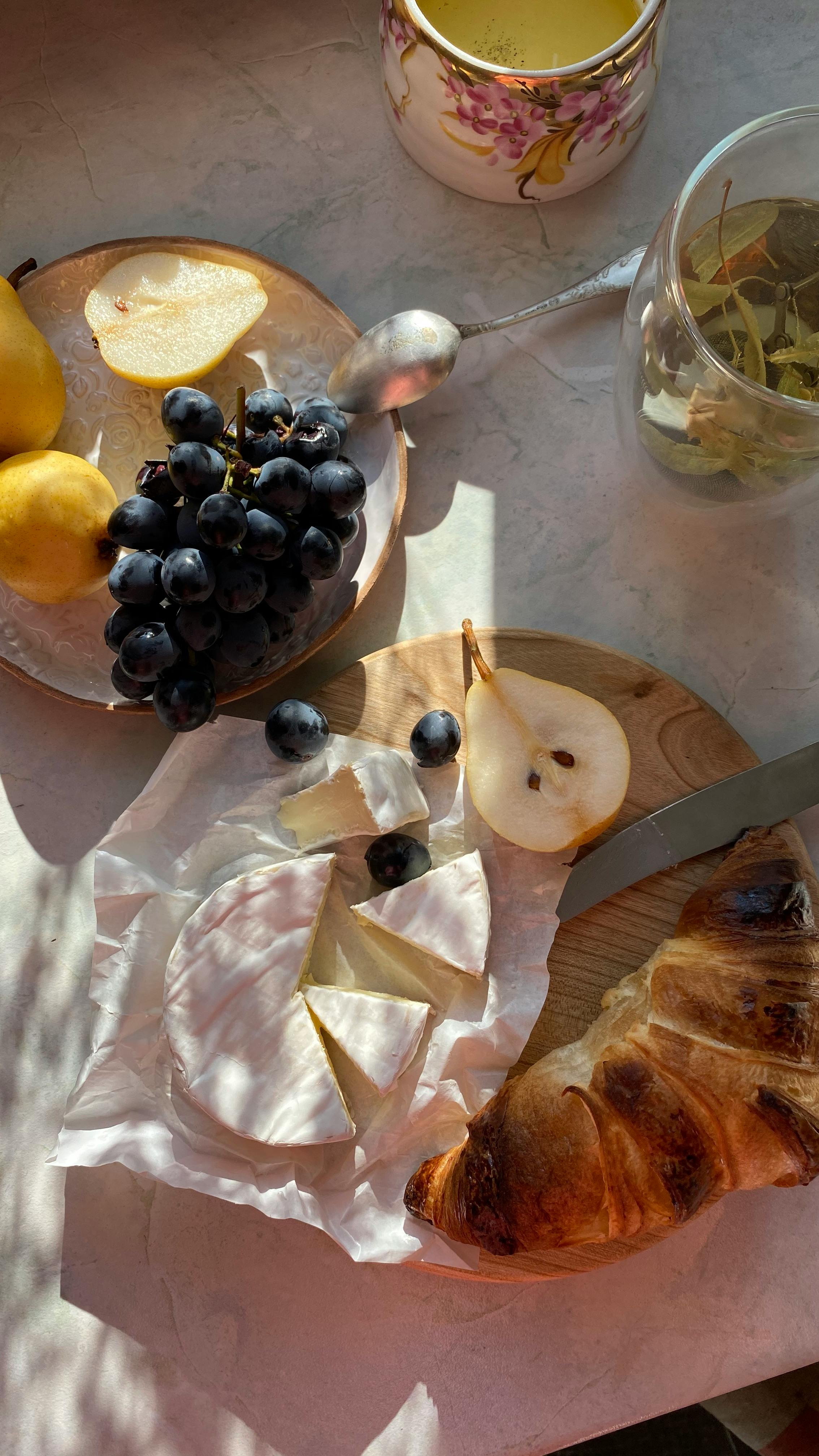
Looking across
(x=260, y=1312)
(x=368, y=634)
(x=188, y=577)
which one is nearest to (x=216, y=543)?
(x=188, y=577)

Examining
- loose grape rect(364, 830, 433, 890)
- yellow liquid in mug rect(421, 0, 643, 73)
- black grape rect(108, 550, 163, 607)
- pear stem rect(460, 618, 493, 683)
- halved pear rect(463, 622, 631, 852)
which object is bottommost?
loose grape rect(364, 830, 433, 890)

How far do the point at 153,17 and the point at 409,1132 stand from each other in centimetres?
139

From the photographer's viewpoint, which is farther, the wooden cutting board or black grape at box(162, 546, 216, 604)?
the wooden cutting board

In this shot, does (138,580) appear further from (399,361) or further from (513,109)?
(513,109)

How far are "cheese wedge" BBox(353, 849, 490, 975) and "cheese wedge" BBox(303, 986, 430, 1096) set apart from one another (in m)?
0.06

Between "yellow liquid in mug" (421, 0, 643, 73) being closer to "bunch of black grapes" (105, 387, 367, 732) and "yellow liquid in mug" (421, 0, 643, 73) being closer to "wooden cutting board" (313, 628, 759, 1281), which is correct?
"bunch of black grapes" (105, 387, 367, 732)

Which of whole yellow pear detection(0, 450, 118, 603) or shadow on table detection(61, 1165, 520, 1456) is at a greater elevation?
whole yellow pear detection(0, 450, 118, 603)

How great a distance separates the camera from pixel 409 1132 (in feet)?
3.30

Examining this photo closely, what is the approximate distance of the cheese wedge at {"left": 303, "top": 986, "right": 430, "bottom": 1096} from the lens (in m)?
0.98

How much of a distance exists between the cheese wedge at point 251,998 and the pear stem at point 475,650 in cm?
26

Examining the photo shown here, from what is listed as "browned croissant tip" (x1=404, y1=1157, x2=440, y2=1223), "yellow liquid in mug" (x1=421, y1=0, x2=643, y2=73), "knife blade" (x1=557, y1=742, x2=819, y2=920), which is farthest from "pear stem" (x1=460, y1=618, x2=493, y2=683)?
"yellow liquid in mug" (x1=421, y1=0, x2=643, y2=73)

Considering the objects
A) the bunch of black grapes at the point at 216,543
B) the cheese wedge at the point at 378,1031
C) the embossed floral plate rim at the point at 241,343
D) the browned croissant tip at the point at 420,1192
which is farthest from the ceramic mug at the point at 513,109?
the browned croissant tip at the point at 420,1192

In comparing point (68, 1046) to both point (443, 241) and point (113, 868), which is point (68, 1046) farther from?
point (443, 241)

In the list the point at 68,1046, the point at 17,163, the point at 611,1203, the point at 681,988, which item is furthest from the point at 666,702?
the point at 17,163
